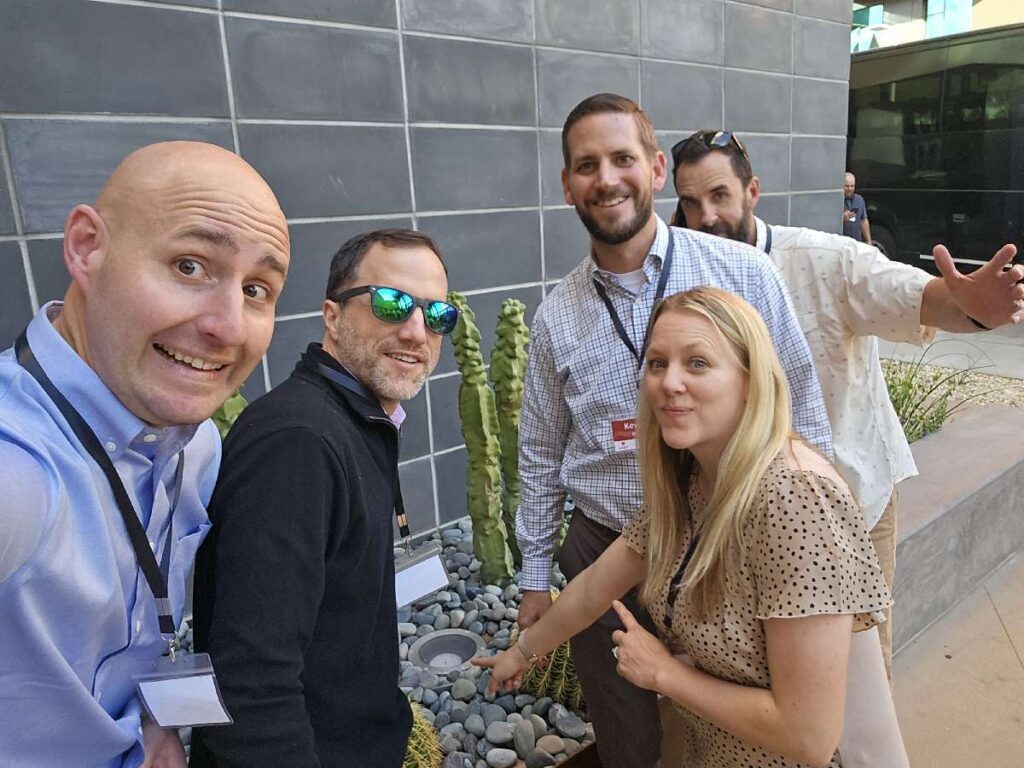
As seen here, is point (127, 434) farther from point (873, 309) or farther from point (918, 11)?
point (918, 11)

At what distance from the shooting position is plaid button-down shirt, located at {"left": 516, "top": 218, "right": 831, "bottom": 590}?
193cm

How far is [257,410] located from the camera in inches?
49.1

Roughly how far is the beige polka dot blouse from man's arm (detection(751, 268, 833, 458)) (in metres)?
0.75

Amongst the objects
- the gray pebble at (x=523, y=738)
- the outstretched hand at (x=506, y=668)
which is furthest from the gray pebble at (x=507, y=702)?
the outstretched hand at (x=506, y=668)

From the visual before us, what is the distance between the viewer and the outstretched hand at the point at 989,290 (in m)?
1.89

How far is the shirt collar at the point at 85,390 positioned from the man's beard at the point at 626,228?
1.32m

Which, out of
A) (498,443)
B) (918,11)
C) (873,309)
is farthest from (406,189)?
(918,11)

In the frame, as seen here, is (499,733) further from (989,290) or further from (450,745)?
(989,290)

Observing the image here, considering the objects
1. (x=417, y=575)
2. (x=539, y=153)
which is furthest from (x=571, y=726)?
(x=539, y=153)

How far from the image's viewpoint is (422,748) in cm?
206

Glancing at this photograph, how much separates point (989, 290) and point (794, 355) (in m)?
0.53

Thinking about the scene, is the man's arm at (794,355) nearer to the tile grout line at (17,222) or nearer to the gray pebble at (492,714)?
the gray pebble at (492,714)

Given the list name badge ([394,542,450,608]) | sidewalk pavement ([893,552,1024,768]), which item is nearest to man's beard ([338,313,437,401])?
name badge ([394,542,450,608])

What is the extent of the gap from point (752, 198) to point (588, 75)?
2.05 meters
